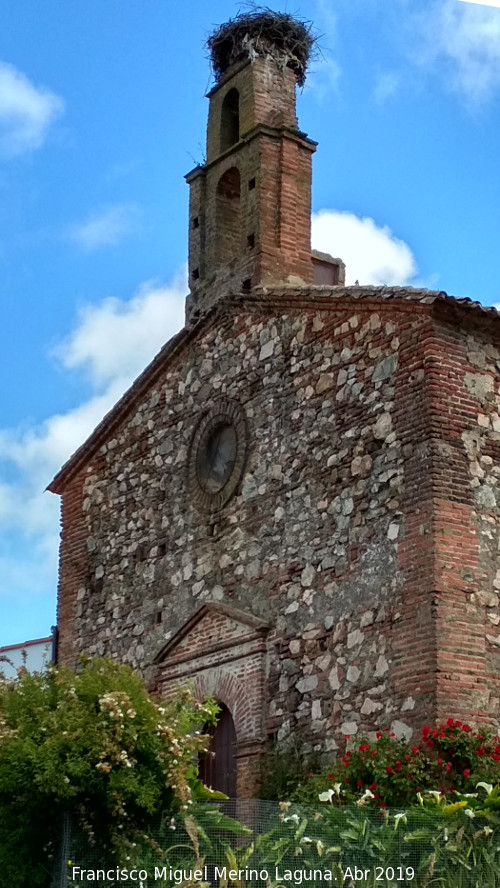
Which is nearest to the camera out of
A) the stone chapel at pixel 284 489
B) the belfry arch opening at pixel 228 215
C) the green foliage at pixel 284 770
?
the stone chapel at pixel 284 489

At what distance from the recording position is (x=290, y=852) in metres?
9.97

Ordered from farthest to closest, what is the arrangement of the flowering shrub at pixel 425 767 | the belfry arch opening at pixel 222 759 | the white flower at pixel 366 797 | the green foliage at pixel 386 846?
the belfry arch opening at pixel 222 759
the flowering shrub at pixel 425 767
the white flower at pixel 366 797
the green foliage at pixel 386 846

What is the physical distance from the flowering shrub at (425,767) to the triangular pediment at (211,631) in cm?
300

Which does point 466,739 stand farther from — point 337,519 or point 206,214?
point 206,214

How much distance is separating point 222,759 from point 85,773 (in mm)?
6031

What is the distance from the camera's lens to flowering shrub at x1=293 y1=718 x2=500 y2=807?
39.6ft

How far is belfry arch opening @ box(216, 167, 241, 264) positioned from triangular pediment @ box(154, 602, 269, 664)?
5.61m

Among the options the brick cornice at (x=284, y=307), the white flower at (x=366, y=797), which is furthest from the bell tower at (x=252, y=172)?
the white flower at (x=366, y=797)

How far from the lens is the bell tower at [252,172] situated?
59.4 ft

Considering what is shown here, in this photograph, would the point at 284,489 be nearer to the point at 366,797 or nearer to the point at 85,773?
the point at 366,797

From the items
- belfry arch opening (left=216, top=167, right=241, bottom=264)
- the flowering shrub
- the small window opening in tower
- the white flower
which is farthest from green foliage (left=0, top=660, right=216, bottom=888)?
the small window opening in tower

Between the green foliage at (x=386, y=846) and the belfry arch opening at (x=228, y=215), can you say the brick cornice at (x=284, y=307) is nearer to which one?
the belfry arch opening at (x=228, y=215)

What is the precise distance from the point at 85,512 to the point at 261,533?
4854 millimetres

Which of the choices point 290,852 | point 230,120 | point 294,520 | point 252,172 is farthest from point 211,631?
point 230,120
